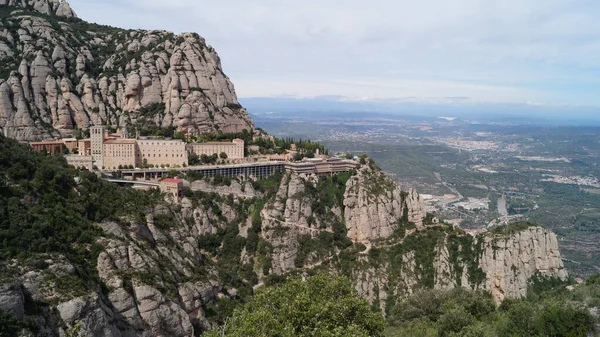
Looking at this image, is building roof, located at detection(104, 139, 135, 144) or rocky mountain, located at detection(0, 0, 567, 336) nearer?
rocky mountain, located at detection(0, 0, 567, 336)

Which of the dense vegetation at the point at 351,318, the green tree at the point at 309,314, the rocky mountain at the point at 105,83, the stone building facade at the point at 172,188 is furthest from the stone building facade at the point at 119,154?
the green tree at the point at 309,314

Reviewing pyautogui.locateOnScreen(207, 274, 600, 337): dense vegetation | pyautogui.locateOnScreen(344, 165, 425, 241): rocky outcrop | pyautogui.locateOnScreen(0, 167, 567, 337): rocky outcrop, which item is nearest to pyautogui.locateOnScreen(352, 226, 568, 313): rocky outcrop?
pyautogui.locateOnScreen(0, 167, 567, 337): rocky outcrop

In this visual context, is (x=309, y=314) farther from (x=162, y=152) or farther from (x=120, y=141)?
(x=120, y=141)

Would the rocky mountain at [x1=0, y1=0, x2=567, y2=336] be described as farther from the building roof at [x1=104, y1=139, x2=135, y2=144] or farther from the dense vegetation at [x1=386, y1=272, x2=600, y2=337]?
the dense vegetation at [x1=386, y1=272, x2=600, y2=337]

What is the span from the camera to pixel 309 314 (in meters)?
28.2

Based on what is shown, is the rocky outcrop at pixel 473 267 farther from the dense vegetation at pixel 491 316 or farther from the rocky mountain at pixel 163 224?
the dense vegetation at pixel 491 316

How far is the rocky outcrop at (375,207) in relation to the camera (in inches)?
2790

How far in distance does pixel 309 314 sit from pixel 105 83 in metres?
77.5

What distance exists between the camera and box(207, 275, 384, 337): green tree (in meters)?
26.3

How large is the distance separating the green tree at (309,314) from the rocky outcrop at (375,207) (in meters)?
37.5

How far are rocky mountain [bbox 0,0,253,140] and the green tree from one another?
61107 mm

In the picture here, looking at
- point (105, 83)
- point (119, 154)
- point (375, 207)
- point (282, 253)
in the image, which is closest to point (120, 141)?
point (119, 154)

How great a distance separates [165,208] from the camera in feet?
201

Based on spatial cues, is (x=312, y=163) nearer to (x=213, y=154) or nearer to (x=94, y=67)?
(x=213, y=154)
